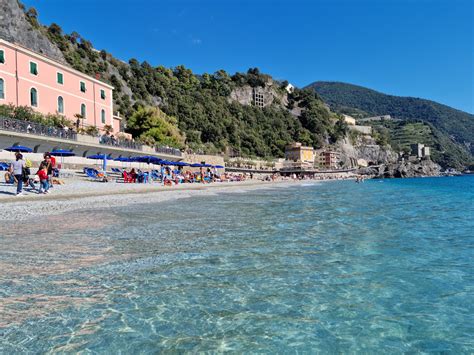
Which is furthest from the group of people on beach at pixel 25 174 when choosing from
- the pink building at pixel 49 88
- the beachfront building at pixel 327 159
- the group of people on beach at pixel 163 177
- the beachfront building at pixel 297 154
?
the beachfront building at pixel 327 159

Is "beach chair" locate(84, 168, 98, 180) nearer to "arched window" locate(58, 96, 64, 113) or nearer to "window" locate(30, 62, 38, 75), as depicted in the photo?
"arched window" locate(58, 96, 64, 113)

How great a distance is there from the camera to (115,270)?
18.9 ft

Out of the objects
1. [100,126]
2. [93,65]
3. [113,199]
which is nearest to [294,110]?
[93,65]

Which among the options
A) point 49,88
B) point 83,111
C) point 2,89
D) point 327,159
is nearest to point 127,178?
point 2,89

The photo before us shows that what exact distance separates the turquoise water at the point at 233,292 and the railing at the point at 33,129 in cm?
1987

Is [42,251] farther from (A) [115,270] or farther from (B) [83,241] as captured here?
(A) [115,270]

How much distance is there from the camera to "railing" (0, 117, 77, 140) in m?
25.3

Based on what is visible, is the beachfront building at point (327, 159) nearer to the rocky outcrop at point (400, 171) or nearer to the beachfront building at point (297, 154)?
the beachfront building at point (297, 154)

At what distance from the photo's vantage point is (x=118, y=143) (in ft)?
124

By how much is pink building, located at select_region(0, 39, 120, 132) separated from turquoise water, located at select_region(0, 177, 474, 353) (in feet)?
92.9

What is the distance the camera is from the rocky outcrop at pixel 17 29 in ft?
159

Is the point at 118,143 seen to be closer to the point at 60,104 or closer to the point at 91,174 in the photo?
the point at 60,104

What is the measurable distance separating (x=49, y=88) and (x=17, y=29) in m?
22.3

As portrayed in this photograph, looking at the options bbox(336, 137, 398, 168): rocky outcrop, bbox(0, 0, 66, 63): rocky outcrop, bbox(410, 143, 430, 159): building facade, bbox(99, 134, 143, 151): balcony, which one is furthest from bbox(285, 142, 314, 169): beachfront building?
bbox(99, 134, 143, 151): balcony
